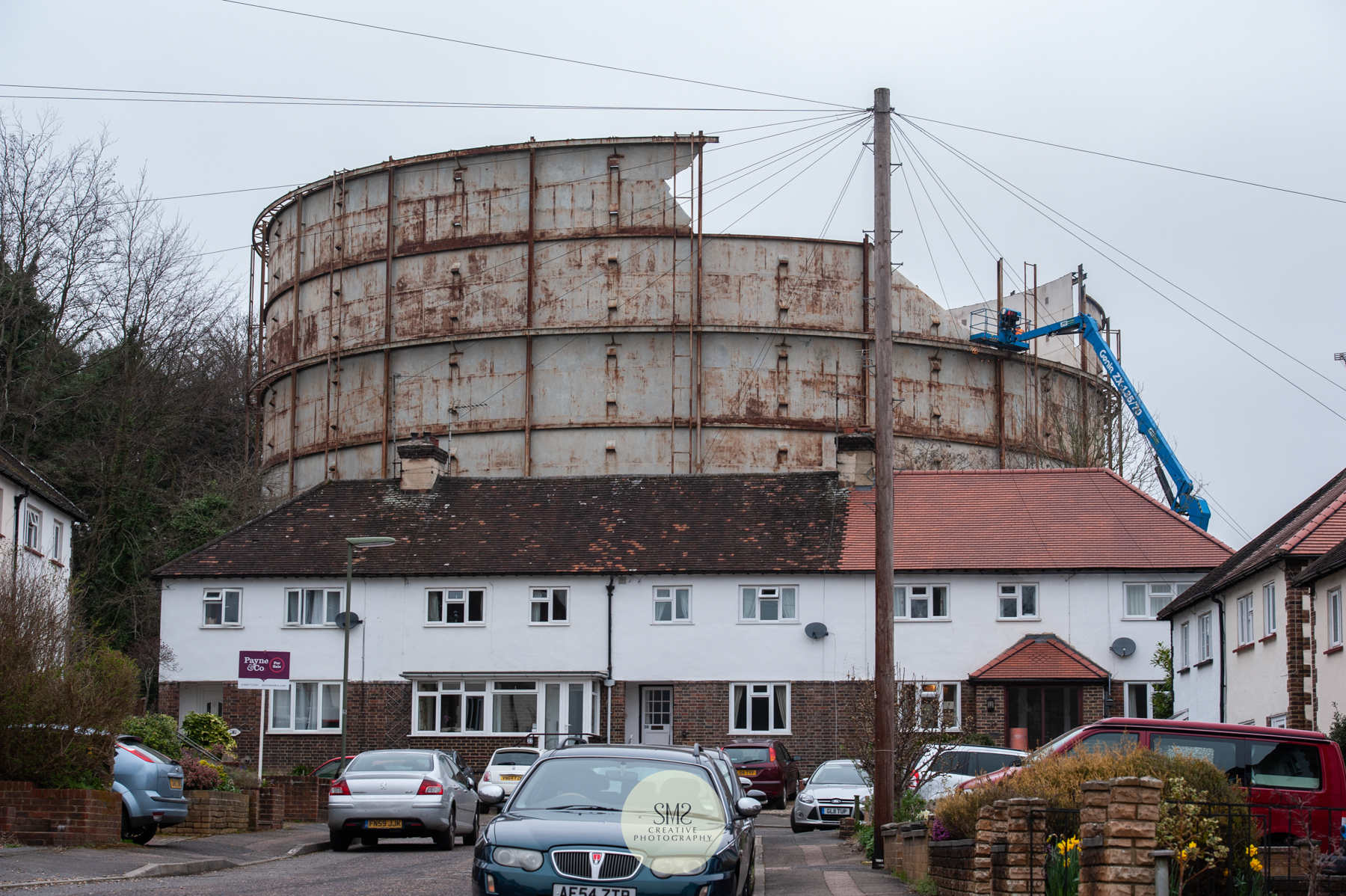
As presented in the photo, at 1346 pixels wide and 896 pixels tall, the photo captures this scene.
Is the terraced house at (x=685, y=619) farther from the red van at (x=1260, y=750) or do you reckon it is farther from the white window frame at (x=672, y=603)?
the red van at (x=1260, y=750)

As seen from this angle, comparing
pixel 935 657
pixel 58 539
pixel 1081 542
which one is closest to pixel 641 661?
pixel 935 657

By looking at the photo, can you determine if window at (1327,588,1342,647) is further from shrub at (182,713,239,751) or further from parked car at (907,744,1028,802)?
shrub at (182,713,239,751)

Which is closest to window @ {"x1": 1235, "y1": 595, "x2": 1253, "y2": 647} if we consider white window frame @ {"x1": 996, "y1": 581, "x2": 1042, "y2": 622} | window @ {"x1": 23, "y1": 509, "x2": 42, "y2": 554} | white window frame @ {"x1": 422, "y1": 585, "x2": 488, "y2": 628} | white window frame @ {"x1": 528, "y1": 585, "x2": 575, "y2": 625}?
white window frame @ {"x1": 996, "y1": 581, "x2": 1042, "y2": 622}

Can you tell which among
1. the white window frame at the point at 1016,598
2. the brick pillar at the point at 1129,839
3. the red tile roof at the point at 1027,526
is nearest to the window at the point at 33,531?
the red tile roof at the point at 1027,526

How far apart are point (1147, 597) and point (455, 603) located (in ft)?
57.6

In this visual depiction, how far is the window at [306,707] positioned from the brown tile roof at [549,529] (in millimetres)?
2980

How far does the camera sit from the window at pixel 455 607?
129ft

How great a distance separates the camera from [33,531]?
3647cm

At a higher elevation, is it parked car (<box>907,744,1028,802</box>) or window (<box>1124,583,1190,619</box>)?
window (<box>1124,583,1190,619</box>)

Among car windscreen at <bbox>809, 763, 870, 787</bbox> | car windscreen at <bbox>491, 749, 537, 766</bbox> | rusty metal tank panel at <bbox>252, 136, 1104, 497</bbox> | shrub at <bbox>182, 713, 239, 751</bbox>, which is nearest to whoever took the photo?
car windscreen at <bbox>809, 763, 870, 787</bbox>

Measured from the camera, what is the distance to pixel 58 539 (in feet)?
128

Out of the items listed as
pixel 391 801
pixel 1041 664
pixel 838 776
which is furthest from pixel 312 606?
pixel 391 801

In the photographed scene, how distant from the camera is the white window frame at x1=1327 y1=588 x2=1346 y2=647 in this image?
942 inches

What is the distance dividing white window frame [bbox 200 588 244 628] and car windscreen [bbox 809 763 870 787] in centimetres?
1829
